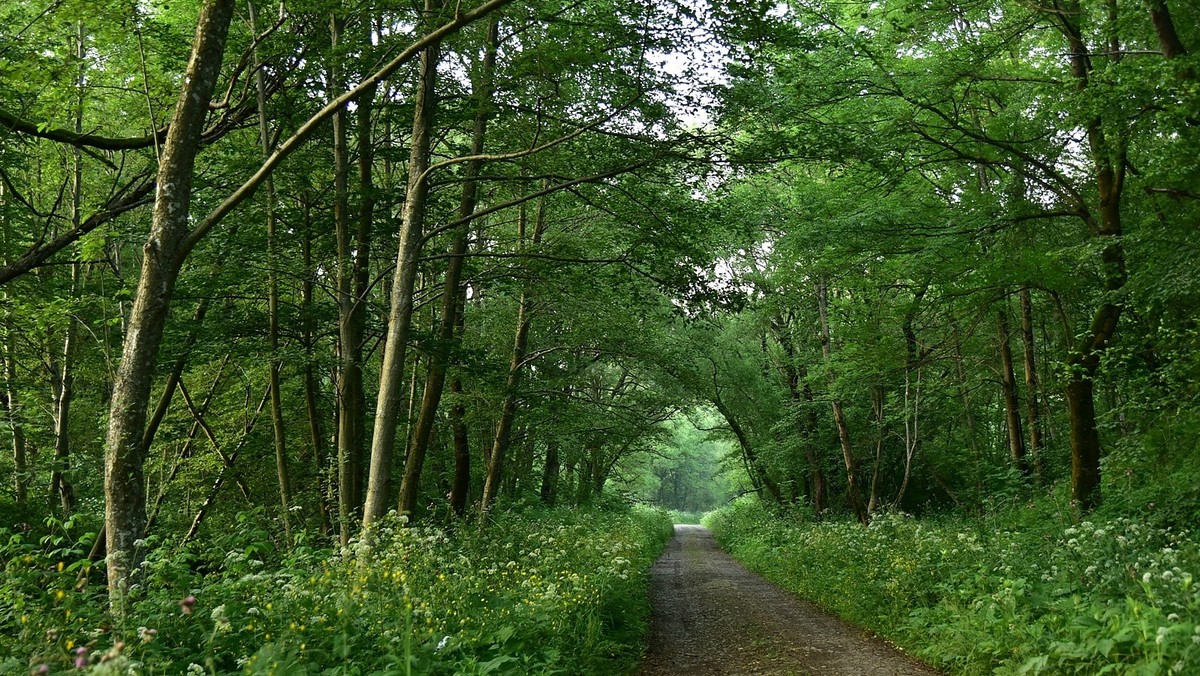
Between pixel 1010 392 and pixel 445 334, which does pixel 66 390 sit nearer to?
pixel 445 334

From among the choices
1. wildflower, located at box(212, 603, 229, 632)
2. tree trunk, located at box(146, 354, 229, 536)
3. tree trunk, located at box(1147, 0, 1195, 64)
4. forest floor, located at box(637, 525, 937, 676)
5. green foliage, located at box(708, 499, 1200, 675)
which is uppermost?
tree trunk, located at box(1147, 0, 1195, 64)

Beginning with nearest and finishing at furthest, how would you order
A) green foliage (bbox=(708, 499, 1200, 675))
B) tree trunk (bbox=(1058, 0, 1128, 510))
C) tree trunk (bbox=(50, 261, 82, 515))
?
green foliage (bbox=(708, 499, 1200, 675))
tree trunk (bbox=(1058, 0, 1128, 510))
tree trunk (bbox=(50, 261, 82, 515))

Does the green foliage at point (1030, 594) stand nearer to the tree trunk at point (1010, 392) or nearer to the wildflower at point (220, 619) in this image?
the tree trunk at point (1010, 392)

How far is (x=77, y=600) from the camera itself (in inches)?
170

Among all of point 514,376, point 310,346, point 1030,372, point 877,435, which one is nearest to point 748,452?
point 877,435

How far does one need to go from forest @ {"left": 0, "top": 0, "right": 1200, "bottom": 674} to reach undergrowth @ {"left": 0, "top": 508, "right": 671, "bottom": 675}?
0.04 metres

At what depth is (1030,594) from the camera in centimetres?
663

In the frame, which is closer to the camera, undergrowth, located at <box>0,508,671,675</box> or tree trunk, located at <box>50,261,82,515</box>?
undergrowth, located at <box>0,508,671,675</box>

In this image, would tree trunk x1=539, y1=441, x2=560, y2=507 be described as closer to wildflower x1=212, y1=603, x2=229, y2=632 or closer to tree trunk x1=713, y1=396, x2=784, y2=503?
tree trunk x1=713, y1=396, x2=784, y2=503

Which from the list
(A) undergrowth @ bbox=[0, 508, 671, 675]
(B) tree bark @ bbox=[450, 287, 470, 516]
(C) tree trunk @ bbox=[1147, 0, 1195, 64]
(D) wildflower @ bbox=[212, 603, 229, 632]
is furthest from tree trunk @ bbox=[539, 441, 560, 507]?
(D) wildflower @ bbox=[212, 603, 229, 632]

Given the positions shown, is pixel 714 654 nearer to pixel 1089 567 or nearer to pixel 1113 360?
pixel 1089 567

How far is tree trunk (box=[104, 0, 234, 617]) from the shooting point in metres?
5.23

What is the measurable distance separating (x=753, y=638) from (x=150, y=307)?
25.2ft

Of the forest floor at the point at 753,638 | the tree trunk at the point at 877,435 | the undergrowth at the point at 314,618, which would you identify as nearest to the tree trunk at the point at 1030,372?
the tree trunk at the point at 877,435
